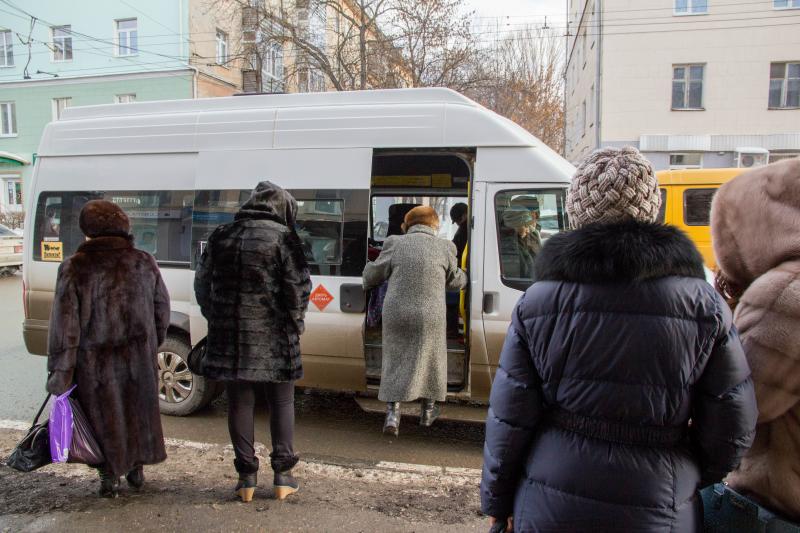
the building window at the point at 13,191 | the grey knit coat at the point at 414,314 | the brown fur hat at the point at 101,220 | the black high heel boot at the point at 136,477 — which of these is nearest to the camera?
the brown fur hat at the point at 101,220

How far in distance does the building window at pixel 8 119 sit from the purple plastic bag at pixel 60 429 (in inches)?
1262

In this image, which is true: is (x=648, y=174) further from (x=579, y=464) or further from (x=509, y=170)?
(x=509, y=170)

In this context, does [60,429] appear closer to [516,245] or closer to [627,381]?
[627,381]

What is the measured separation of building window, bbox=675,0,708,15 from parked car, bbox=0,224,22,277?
78.3 ft

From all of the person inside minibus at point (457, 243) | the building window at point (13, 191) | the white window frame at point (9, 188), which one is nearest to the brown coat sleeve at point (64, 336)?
the person inside minibus at point (457, 243)

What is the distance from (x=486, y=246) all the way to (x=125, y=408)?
2.71 meters

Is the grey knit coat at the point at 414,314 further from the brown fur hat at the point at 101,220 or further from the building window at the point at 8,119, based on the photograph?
the building window at the point at 8,119

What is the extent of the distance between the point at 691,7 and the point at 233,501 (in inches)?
976

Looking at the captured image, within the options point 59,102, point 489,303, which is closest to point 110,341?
point 489,303

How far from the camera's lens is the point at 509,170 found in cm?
433

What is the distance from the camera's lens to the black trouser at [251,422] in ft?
11.2

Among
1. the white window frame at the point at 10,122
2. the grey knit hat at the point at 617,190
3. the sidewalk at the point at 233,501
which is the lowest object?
the sidewalk at the point at 233,501

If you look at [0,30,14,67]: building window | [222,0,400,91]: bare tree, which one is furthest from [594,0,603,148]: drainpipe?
[0,30,14,67]: building window


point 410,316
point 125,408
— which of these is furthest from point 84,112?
point 410,316
